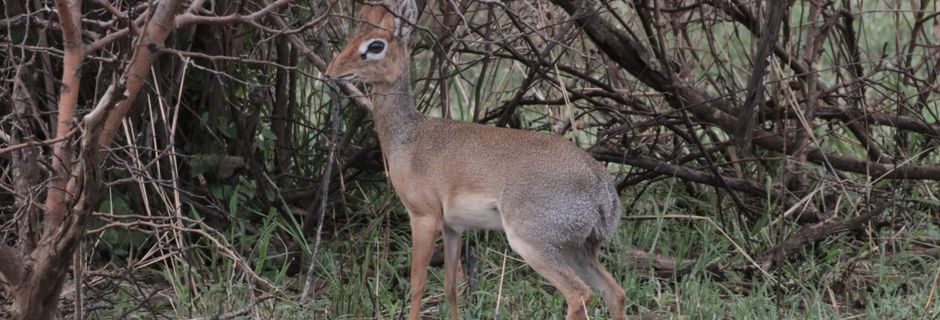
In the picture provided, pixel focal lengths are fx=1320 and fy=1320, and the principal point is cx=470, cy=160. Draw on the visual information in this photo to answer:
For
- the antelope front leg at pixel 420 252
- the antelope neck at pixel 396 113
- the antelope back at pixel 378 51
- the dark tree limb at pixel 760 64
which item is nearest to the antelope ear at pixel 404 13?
the antelope back at pixel 378 51

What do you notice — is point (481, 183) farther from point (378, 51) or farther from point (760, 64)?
point (760, 64)

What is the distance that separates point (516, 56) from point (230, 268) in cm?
138

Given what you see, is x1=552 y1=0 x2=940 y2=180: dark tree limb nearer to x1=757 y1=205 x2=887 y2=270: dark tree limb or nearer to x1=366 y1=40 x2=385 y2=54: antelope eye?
x1=757 y1=205 x2=887 y2=270: dark tree limb

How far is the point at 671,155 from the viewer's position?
5676 millimetres

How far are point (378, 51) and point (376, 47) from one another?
0.02 meters

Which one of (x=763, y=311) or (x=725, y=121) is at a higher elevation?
(x=725, y=121)

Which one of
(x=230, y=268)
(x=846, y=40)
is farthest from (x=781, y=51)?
(x=230, y=268)

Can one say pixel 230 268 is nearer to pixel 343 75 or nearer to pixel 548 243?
pixel 343 75

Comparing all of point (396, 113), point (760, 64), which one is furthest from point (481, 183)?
point (760, 64)

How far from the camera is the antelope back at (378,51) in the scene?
4375 mm

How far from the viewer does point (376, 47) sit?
175 inches

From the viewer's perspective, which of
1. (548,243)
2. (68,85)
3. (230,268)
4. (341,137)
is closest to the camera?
(68,85)

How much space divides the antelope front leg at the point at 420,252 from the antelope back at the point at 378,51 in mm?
502

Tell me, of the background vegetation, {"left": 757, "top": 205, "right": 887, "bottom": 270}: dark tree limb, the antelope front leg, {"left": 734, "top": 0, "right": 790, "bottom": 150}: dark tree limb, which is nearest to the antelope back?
the background vegetation
